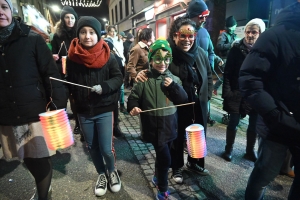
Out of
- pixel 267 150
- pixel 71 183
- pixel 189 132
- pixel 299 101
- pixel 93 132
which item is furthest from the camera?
pixel 71 183

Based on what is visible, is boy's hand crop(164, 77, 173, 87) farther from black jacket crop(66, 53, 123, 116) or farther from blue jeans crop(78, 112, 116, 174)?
blue jeans crop(78, 112, 116, 174)

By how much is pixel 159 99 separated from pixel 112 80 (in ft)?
1.96

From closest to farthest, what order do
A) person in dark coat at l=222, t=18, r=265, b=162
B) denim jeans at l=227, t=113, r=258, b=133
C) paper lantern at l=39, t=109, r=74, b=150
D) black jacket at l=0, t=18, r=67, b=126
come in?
paper lantern at l=39, t=109, r=74, b=150 → black jacket at l=0, t=18, r=67, b=126 → person in dark coat at l=222, t=18, r=265, b=162 → denim jeans at l=227, t=113, r=258, b=133

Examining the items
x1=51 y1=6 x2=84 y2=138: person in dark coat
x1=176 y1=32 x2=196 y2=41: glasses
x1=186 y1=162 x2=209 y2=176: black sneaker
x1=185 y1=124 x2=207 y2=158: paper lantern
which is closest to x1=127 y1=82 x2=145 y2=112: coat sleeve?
x1=185 y1=124 x2=207 y2=158: paper lantern

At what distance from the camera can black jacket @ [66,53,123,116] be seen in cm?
232

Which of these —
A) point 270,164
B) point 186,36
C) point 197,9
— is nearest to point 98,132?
point 186,36

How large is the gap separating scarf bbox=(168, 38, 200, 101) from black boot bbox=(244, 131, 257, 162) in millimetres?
1406

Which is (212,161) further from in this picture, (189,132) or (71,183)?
(71,183)

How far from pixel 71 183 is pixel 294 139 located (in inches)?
107

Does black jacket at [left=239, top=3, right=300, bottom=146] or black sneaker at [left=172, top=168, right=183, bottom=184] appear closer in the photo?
black jacket at [left=239, top=3, right=300, bottom=146]

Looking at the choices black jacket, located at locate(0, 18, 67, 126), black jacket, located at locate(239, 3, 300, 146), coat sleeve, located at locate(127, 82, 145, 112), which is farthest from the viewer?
coat sleeve, located at locate(127, 82, 145, 112)

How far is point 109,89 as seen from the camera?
7.64 ft

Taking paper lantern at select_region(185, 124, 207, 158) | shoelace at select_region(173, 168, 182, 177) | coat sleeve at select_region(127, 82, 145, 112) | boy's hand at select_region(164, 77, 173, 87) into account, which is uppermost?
boy's hand at select_region(164, 77, 173, 87)

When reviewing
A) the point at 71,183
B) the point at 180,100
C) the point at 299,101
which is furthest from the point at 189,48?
the point at 71,183
